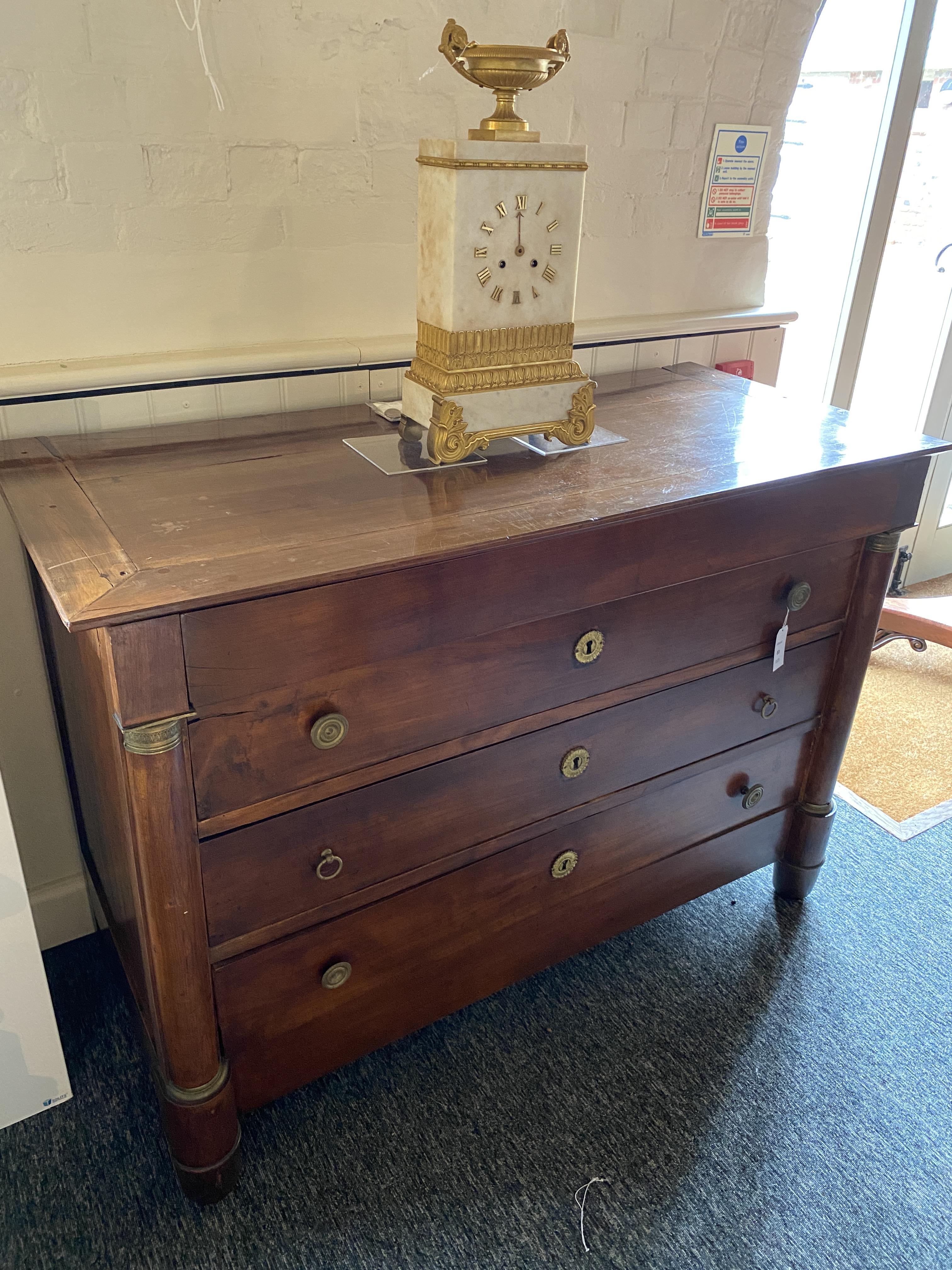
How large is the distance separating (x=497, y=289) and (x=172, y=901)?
915 mm

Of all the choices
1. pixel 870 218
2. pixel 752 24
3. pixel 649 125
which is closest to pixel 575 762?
pixel 649 125

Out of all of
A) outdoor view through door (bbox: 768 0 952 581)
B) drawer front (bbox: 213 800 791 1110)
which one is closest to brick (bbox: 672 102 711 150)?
outdoor view through door (bbox: 768 0 952 581)

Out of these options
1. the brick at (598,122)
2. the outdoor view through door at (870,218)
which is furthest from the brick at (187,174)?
the outdoor view through door at (870,218)

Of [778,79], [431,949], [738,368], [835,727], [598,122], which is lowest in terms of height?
[431,949]

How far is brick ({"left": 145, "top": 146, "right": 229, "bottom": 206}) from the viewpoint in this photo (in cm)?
140

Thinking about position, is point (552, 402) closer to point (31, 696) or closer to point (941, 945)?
point (31, 696)

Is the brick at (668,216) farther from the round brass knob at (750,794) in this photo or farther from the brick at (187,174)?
the round brass knob at (750,794)

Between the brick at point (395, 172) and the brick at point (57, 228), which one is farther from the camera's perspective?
the brick at point (395, 172)

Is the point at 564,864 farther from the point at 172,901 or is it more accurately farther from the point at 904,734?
the point at 904,734

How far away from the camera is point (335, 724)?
1.16 metres

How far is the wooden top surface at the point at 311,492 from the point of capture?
104cm

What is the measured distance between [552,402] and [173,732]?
2.47ft

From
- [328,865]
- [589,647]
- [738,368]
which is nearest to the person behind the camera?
[328,865]

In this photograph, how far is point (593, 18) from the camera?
169 cm
